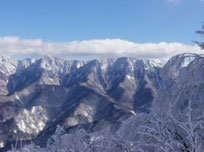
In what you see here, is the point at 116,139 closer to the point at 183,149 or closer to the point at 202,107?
the point at 183,149

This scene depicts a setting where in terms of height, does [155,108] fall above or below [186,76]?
below

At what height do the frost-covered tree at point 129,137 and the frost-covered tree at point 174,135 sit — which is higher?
the frost-covered tree at point 174,135

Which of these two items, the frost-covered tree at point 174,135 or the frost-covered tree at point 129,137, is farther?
the frost-covered tree at point 129,137

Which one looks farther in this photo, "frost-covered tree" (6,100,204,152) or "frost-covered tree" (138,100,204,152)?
"frost-covered tree" (6,100,204,152)

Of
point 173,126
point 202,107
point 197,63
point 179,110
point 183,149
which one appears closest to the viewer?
point 183,149

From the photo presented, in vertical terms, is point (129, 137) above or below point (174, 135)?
below

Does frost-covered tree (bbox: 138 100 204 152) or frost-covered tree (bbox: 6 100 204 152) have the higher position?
frost-covered tree (bbox: 138 100 204 152)

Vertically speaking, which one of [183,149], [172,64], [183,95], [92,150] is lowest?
[92,150]

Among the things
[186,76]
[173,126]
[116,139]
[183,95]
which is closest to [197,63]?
[186,76]

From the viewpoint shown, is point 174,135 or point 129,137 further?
point 129,137

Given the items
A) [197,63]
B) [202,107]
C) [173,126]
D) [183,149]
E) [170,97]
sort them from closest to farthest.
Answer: [183,149] → [173,126] → [202,107] → [197,63] → [170,97]

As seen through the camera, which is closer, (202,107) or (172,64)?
(202,107)
